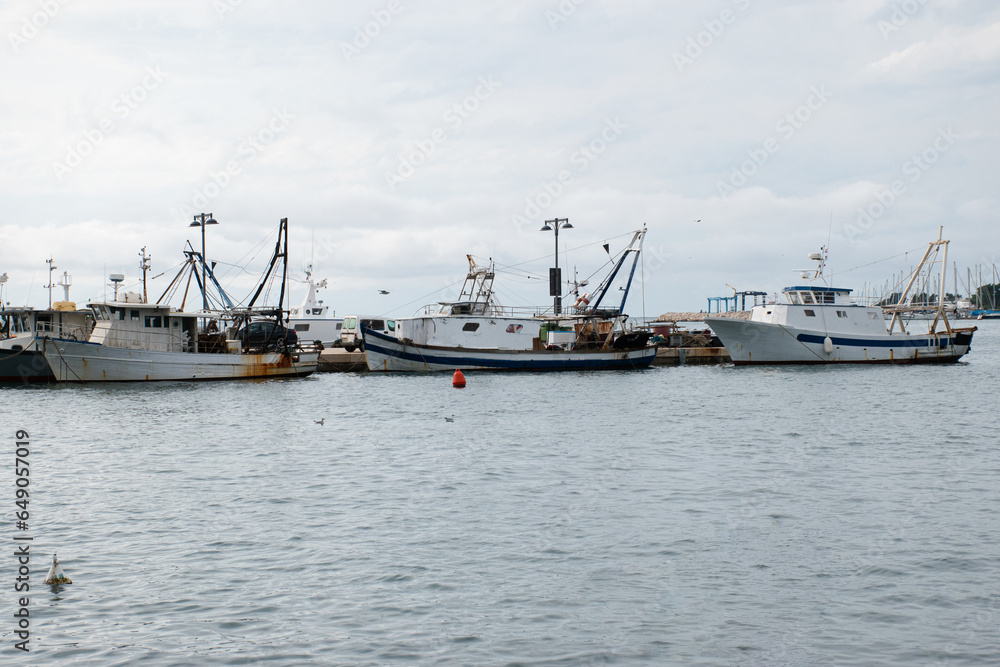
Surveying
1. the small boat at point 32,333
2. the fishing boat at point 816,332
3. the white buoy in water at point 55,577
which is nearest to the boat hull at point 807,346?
the fishing boat at point 816,332

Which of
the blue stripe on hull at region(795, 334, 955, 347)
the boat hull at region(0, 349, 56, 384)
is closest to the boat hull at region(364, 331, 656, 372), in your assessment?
the blue stripe on hull at region(795, 334, 955, 347)

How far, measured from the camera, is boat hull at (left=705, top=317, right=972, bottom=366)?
52.9 meters

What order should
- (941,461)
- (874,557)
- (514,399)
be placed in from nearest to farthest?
(874,557), (941,461), (514,399)

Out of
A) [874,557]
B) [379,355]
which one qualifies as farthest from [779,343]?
[874,557]

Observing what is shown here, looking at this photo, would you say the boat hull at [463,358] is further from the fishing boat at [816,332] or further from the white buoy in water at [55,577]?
the white buoy in water at [55,577]

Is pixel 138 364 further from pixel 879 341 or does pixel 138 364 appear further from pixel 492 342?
pixel 879 341

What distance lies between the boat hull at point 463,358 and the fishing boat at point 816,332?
9.79 meters

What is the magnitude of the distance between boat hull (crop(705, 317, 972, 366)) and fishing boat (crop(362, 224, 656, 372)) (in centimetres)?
563

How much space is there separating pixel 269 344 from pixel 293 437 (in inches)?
918

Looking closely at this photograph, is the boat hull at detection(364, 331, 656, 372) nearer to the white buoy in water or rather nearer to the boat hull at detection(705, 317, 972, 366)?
the boat hull at detection(705, 317, 972, 366)

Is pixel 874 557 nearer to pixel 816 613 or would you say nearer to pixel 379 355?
pixel 816 613

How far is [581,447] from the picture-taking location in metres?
22.3

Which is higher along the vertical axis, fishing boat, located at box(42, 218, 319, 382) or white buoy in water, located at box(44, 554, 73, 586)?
fishing boat, located at box(42, 218, 319, 382)

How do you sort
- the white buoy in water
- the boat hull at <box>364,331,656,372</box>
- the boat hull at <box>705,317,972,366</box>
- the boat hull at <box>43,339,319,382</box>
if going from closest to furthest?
the white buoy in water
the boat hull at <box>43,339,319,382</box>
the boat hull at <box>364,331,656,372</box>
the boat hull at <box>705,317,972,366</box>
